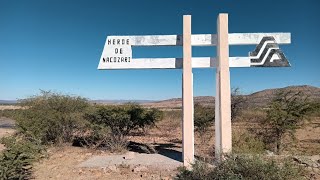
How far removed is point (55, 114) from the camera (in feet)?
54.7

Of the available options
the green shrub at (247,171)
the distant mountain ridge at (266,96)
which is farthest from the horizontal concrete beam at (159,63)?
the green shrub at (247,171)

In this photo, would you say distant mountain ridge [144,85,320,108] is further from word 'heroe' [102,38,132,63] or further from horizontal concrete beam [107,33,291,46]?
word 'heroe' [102,38,132,63]

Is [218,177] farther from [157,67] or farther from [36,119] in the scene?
[36,119]

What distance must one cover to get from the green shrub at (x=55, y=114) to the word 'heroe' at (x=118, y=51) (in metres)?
5.55

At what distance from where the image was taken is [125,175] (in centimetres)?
1050

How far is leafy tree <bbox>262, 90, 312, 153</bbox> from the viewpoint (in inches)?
551

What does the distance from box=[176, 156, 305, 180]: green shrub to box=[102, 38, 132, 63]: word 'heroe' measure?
7117 millimetres

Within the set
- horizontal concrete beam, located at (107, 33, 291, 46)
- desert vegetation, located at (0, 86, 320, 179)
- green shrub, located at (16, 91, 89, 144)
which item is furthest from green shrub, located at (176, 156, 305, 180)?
green shrub, located at (16, 91, 89, 144)

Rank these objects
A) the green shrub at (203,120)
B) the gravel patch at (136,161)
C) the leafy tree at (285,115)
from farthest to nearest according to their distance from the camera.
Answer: the green shrub at (203,120) < the leafy tree at (285,115) < the gravel patch at (136,161)

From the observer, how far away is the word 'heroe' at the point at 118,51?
42.1 ft

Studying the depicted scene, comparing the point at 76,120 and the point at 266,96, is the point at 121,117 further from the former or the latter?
the point at 266,96

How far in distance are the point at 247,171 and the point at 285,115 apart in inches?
345

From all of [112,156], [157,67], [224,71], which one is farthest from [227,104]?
[112,156]

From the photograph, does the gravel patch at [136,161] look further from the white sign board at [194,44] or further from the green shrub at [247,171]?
the green shrub at [247,171]
